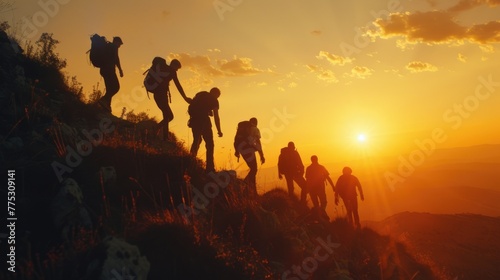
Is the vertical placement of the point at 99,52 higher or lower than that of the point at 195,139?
higher

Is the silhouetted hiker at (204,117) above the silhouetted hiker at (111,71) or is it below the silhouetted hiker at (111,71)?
below

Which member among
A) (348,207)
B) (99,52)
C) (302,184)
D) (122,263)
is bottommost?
(348,207)

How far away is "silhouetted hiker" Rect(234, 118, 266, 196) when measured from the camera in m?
13.0

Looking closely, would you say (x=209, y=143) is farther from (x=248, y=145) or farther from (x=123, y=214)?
(x=123, y=214)

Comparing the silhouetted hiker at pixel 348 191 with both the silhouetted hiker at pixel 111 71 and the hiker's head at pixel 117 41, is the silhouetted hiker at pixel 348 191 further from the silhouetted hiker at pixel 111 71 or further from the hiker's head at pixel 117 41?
the hiker's head at pixel 117 41

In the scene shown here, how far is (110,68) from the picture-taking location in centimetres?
1304

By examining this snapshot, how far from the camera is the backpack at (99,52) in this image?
1281cm

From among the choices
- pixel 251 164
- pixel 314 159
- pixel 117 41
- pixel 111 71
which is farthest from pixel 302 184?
pixel 117 41

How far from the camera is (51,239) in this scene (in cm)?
550

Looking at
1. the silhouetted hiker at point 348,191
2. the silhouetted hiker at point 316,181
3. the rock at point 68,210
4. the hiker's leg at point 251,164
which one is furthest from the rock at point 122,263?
the silhouetted hiker at point 348,191

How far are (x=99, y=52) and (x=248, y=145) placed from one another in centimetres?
596

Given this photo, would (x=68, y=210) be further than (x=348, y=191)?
No

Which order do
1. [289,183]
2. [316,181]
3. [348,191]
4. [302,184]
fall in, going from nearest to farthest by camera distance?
1. [302,184]
2. [289,183]
3. [316,181]
4. [348,191]

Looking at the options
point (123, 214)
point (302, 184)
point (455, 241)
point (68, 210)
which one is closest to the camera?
point (68, 210)
